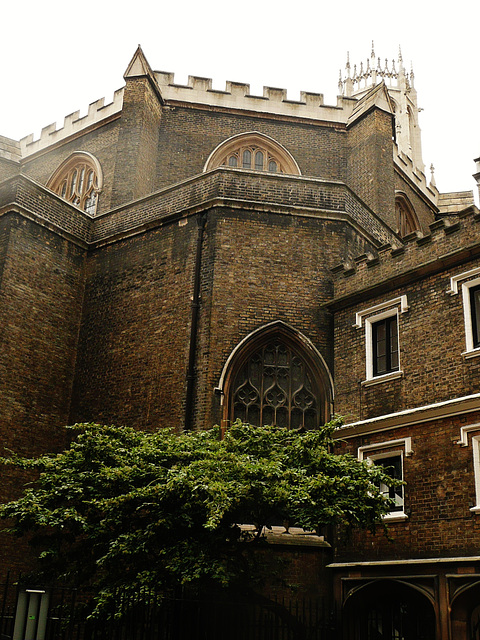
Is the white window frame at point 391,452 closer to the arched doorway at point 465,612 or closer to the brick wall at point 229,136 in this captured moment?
the arched doorway at point 465,612

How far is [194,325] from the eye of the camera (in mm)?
17359

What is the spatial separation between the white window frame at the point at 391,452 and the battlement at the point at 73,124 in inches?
661

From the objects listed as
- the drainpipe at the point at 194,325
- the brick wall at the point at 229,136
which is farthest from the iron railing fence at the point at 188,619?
the brick wall at the point at 229,136

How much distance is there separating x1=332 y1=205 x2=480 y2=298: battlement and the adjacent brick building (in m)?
0.04

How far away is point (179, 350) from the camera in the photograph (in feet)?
56.8

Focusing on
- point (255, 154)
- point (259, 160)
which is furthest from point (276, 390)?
point (255, 154)

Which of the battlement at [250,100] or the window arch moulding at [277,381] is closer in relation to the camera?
the window arch moulding at [277,381]

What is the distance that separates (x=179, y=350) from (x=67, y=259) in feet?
16.5

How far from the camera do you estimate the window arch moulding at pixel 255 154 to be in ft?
85.3

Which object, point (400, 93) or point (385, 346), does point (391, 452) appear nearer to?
point (385, 346)

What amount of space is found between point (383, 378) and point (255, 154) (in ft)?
44.0

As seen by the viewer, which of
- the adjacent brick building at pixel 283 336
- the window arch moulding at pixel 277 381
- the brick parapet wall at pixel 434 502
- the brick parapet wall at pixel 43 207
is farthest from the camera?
the brick parapet wall at pixel 43 207

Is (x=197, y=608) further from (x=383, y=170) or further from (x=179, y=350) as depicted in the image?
(x=383, y=170)

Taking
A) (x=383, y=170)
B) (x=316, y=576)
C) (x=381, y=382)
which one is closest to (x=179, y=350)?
(x=381, y=382)
